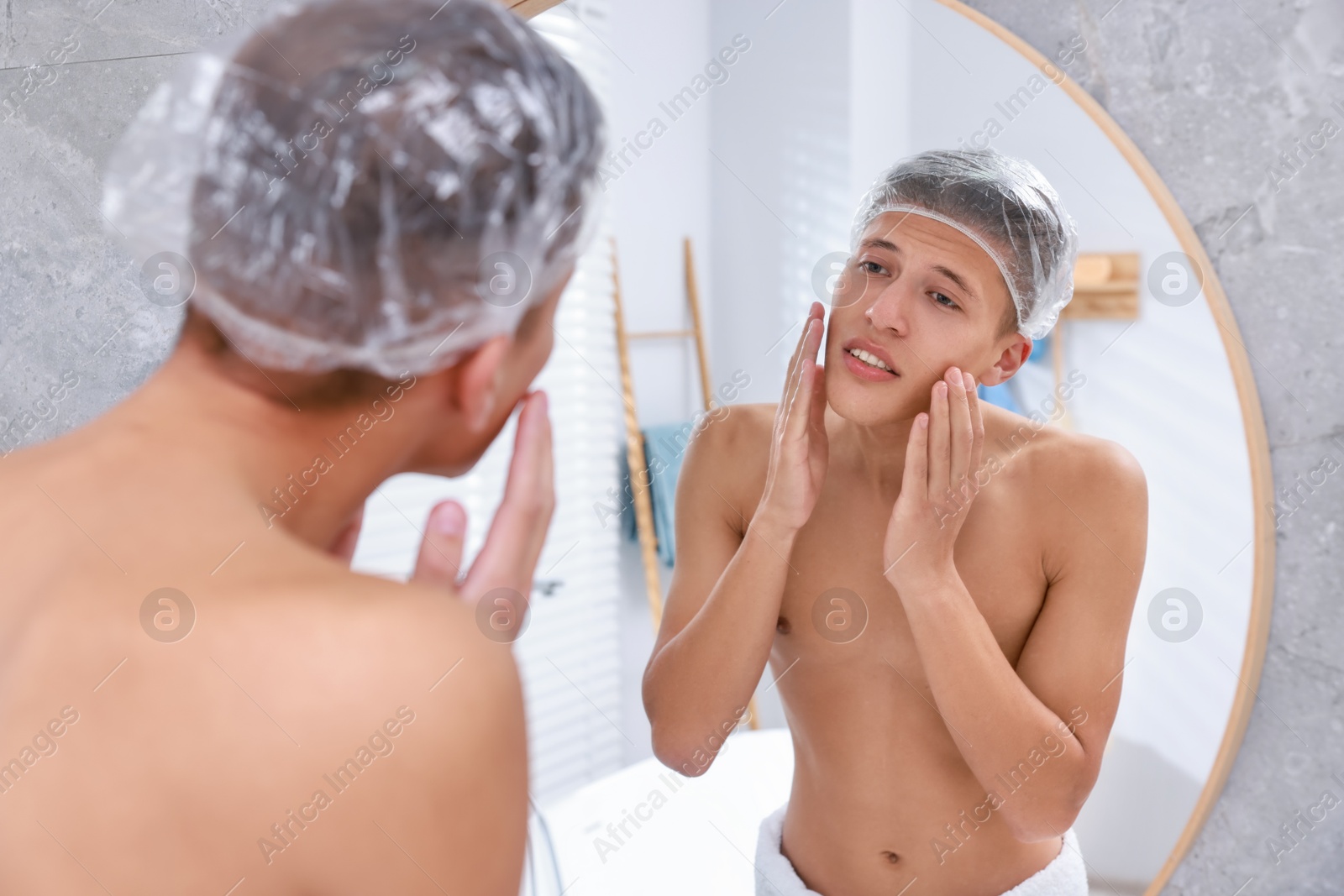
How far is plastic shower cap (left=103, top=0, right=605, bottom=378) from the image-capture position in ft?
1.46

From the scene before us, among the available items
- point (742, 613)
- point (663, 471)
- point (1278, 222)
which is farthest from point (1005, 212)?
point (663, 471)

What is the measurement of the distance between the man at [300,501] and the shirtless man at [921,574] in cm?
48

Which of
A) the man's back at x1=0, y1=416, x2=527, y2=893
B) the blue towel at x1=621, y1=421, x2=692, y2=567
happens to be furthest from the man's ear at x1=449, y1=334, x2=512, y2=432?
the blue towel at x1=621, y1=421, x2=692, y2=567

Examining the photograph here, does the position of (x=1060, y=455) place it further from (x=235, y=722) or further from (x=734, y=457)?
(x=235, y=722)

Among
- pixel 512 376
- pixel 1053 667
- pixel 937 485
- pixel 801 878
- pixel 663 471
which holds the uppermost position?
pixel 512 376

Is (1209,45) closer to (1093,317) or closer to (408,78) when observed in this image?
A: (1093,317)

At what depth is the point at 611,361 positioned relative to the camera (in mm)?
2311

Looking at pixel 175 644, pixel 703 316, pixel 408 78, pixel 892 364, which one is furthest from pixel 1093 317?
pixel 175 644

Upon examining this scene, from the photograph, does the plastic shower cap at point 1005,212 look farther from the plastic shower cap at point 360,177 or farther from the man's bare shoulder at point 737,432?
the plastic shower cap at point 360,177

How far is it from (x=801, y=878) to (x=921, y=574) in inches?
16.3

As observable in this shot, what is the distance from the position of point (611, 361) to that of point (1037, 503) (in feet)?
4.63

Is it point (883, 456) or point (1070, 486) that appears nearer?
point (1070, 486)

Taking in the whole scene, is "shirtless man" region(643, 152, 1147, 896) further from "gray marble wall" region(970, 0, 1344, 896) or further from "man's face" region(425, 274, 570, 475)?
"man's face" region(425, 274, 570, 475)

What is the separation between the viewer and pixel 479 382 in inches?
20.4
